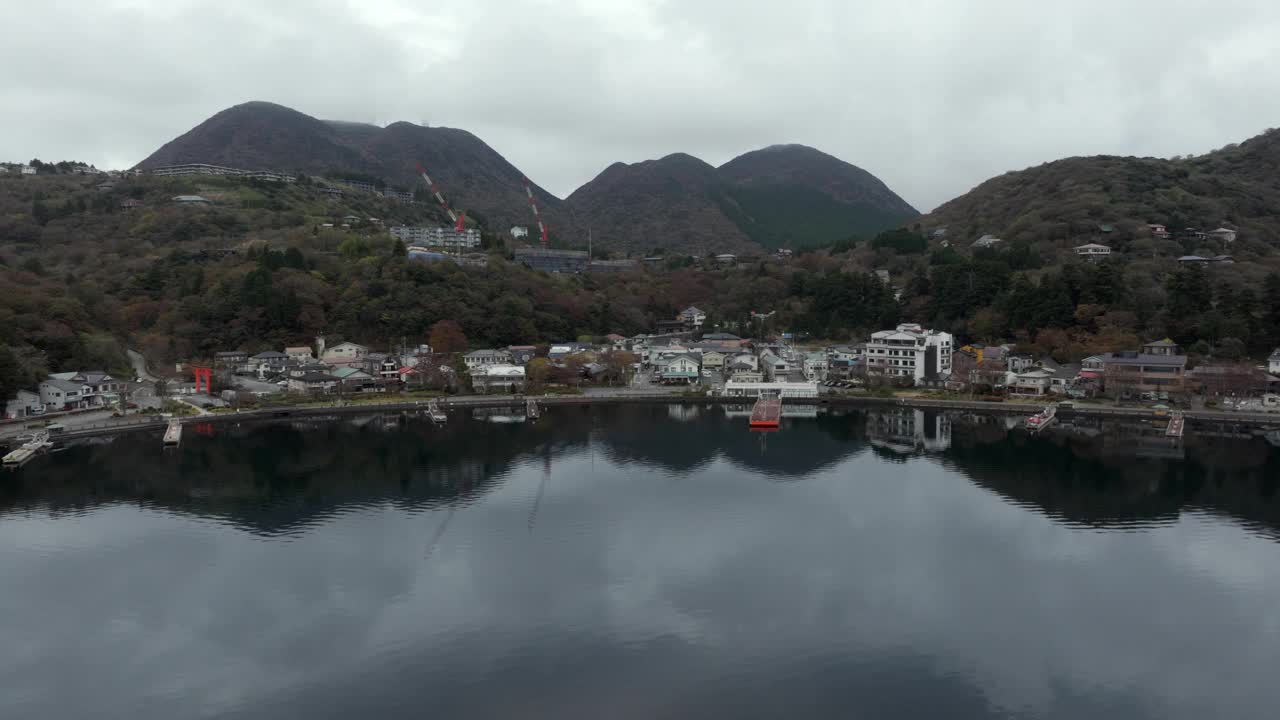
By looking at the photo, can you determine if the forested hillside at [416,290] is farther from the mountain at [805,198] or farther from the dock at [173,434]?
the mountain at [805,198]

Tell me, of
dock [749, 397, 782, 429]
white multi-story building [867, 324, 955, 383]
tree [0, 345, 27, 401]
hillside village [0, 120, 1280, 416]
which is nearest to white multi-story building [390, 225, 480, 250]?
hillside village [0, 120, 1280, 416]

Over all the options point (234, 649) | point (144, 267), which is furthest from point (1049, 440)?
point (144, 267)

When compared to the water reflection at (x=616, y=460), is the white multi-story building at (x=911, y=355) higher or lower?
higher

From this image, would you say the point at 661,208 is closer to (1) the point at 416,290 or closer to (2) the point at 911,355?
(1) the point at 416,290

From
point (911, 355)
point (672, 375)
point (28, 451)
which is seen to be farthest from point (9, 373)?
point (911, 355)

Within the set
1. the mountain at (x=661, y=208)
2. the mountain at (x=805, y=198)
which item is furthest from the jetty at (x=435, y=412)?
the mountain at (x=805, y=198)
